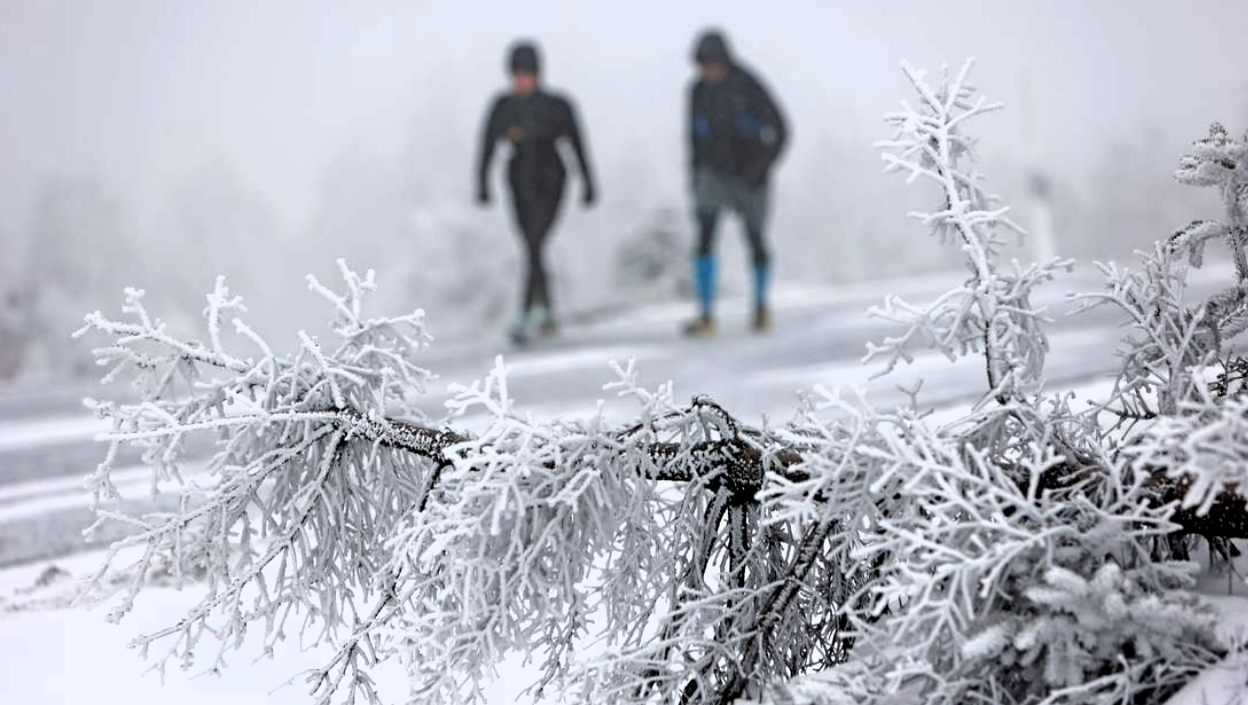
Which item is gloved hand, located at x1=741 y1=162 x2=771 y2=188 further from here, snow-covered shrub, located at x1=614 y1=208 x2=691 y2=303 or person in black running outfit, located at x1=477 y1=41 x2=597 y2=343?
person in black running outfit, located at x1=477 y1=41 x2=597 y2=343

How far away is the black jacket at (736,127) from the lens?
166 inches

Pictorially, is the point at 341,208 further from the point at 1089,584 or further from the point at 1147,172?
the point at 1089,584

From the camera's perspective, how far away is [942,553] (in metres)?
0.89

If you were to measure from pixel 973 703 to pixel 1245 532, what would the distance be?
270 mm

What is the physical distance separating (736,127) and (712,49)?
0.30 metres

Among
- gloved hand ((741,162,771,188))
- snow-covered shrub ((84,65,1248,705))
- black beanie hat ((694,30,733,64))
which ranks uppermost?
black beanie hat ((694,30,733,64))

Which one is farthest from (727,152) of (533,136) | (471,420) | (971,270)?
(971,270)

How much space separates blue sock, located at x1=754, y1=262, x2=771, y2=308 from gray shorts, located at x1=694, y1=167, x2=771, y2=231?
0.17m

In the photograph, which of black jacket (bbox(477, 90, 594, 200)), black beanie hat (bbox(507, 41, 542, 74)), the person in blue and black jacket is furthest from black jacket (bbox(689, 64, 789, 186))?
black beanie hat (bbox(507, 41, 542, 74))

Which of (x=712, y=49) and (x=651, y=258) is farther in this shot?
(x=651, y=258)

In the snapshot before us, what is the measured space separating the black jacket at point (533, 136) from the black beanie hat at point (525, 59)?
0.10m

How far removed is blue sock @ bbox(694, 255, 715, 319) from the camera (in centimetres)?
421

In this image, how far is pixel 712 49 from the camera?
167 inches

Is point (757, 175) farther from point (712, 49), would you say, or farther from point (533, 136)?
point (533, 136)
